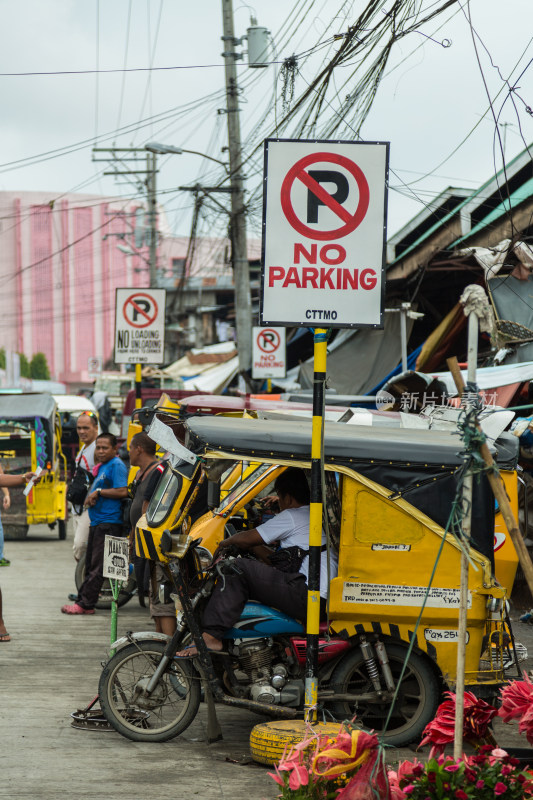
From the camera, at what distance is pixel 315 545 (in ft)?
19.3

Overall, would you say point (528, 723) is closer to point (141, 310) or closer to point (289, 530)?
point (289, 530)

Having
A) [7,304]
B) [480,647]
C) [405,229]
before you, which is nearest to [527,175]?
[405,229]

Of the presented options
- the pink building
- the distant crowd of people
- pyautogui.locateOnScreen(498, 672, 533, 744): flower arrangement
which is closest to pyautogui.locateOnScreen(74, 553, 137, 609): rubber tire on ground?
the distant crowd of people

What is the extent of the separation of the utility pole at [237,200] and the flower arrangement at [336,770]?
1638 cm

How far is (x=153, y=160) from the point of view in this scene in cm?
4231

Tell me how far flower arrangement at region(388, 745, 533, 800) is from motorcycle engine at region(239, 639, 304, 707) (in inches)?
102

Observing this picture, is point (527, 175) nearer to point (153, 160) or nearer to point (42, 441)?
point (42, 441)

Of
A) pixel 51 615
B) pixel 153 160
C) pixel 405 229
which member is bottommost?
pixel 51 615

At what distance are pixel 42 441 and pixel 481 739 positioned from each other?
A: 52.6 feet

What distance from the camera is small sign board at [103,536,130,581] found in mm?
7562

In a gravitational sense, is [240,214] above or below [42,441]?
above

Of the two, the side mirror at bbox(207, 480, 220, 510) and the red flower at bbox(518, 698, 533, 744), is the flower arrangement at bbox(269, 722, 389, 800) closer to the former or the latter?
the red flower at bbox(518, 698, 533, 744)

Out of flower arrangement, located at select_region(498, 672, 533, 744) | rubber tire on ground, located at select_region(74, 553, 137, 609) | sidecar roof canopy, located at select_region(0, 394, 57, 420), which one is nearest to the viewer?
flower arrangement, located at select_region(498, 672, 533, 744)

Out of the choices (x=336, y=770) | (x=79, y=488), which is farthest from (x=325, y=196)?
(x=79, y=488)
